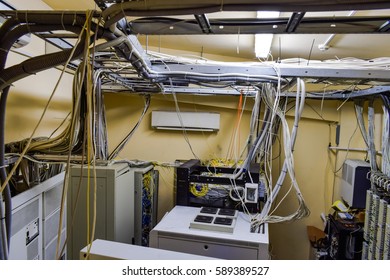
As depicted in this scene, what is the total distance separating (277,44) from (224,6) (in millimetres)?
1623

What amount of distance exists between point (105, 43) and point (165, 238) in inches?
46.4

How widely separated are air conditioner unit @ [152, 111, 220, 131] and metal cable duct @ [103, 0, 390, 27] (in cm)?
238

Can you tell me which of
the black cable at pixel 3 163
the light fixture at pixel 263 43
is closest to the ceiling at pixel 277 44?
the light fixture at pixel 263 43

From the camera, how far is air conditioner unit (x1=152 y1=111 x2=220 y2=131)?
127 inches

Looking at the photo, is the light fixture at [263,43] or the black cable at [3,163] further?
the light fixture at [263,43]

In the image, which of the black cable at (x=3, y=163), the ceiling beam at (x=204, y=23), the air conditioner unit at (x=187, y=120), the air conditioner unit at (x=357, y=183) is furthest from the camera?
the air conditioner unit at (x=187, y=120)

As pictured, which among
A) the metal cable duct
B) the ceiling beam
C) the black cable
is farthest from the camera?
the black cable

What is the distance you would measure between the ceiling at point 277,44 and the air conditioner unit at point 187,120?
0.74 meters

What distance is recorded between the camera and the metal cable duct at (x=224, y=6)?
76 cm

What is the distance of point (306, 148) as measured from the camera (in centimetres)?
317

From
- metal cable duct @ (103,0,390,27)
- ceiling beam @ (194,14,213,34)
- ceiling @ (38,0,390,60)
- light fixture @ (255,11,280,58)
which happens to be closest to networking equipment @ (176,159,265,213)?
light fixture @ (255,11,280,58)

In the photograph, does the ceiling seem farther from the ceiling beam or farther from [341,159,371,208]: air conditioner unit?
[341,159,371,208]: air conditioner unit

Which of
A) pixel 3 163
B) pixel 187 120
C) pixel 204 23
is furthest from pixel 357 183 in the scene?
pixel 3 163

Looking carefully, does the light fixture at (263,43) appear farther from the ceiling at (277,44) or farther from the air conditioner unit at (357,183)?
the air conditioner unit at (357,183)
